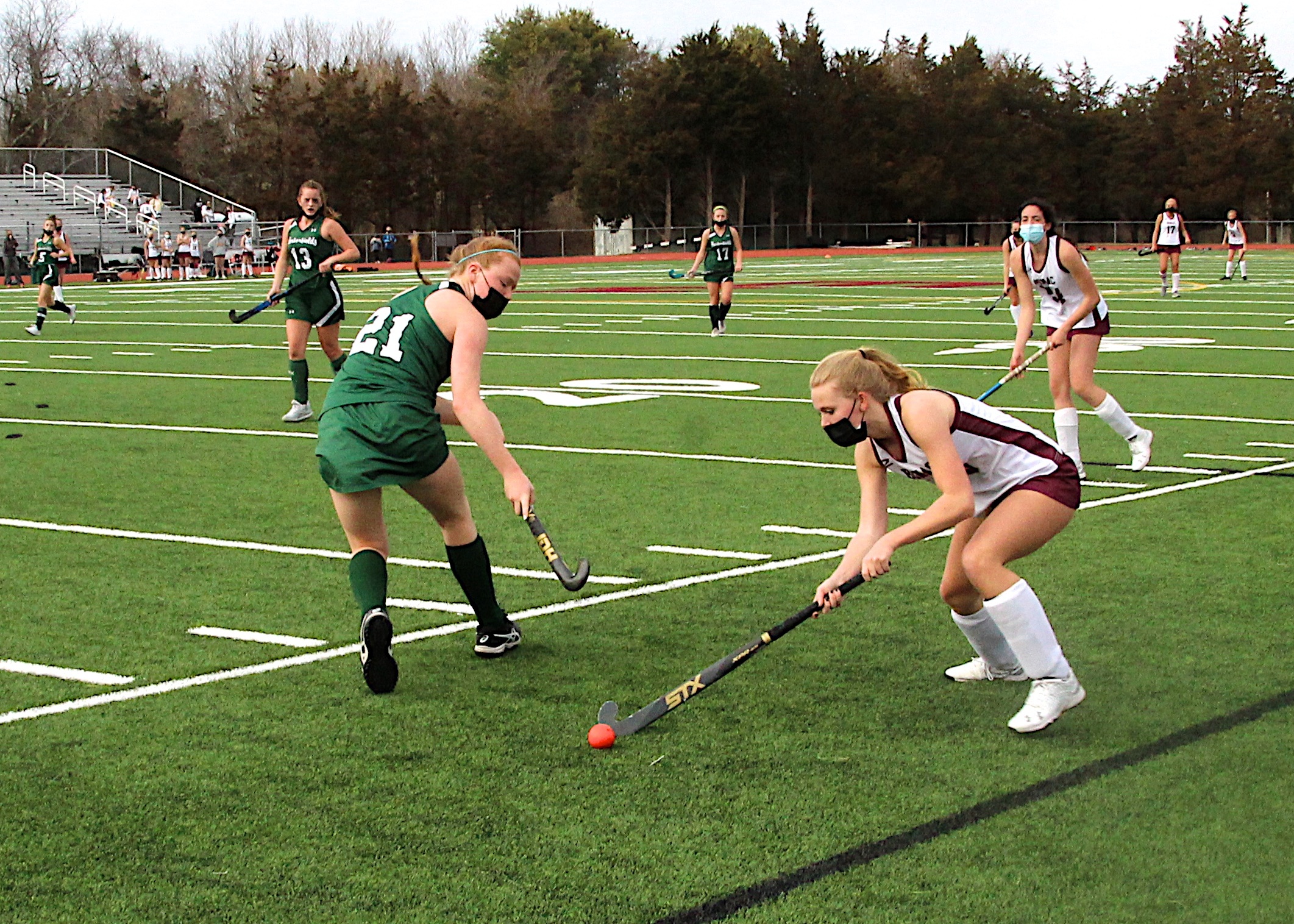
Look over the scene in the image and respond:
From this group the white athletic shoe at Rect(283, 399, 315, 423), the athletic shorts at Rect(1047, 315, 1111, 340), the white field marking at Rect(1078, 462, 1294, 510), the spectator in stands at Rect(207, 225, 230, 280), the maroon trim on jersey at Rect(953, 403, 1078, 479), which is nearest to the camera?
the maroon trim on jersey at Rect(953, 403, 1078, 479)

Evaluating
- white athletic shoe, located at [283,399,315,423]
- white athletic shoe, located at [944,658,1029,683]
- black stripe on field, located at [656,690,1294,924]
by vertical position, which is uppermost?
white athletic shoe, located at [283,399,315,423]

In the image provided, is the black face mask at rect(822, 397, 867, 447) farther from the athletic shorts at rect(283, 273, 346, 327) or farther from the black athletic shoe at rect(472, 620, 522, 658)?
the athletic shorts at rect(283, 273, 346, 327)

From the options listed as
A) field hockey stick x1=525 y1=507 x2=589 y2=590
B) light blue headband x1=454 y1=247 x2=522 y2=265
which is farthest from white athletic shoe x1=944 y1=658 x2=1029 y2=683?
light blue headband x1=454 y1=247 x2=522 y2=265

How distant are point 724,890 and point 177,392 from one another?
41.0 ft

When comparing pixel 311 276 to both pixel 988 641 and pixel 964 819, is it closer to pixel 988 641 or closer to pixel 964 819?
pixel 988 641

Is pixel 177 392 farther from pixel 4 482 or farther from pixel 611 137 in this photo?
pixel 611 137

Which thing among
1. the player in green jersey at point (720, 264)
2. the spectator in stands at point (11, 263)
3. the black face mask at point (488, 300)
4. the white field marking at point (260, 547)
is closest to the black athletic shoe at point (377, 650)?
the black face mask at point (488, 300)

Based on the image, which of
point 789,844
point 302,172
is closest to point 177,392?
point 789,844

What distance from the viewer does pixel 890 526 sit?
8805 mm

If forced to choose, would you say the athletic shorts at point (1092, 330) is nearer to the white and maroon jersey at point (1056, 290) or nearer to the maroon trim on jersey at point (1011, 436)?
the white and maroon jersey at point (1056, 290)

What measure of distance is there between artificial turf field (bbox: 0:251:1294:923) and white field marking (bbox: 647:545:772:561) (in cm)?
3

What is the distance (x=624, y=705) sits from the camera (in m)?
5.67

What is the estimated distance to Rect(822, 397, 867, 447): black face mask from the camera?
505 centimetres

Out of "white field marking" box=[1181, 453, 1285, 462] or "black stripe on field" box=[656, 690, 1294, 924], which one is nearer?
"black stripe on field" box=[656, 690, 1294, 924]
